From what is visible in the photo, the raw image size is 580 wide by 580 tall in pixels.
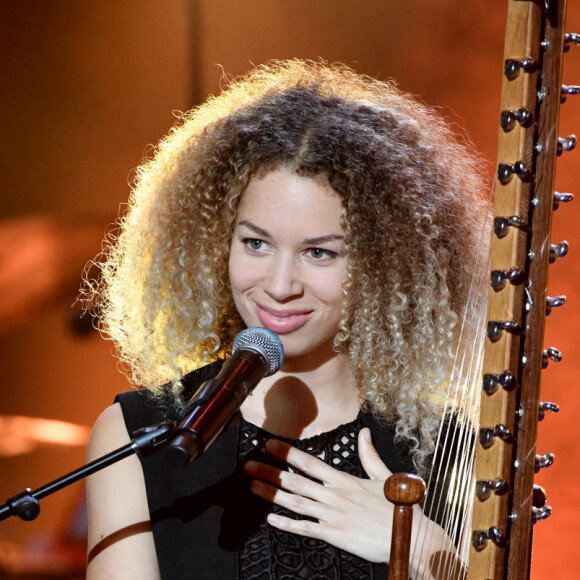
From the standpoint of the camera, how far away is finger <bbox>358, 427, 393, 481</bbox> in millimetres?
1590

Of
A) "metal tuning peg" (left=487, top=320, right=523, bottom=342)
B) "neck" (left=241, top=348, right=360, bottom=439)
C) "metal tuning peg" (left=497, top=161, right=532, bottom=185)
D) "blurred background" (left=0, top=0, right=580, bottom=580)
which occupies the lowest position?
"metal tuning peg" (left=487, top=320, right=523, bottom=342)

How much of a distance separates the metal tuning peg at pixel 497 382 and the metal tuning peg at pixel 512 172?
194 mm

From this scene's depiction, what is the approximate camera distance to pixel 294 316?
4.97ft

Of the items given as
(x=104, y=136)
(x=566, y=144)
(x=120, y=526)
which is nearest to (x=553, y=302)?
(x=566, y=144)

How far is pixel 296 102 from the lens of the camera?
5.62ft

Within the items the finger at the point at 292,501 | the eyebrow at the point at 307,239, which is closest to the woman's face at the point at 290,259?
the eyebrow at the point at 307,239

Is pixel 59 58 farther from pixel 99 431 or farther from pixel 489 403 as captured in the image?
pixel 489 403

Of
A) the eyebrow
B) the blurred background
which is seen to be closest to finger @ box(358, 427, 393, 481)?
the eyebrow

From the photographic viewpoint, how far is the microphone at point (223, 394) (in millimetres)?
891

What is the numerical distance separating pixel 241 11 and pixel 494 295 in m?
2.28

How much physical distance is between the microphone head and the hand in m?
0.43

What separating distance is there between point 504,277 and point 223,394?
330 millimetres

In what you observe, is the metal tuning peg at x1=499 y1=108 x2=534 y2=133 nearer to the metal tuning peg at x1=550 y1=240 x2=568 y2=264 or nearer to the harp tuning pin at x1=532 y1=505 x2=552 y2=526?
the metal tuning peg at x1=550 y1=240 x2=568 y2=264

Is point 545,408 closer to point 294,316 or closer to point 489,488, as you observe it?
point 489,488
